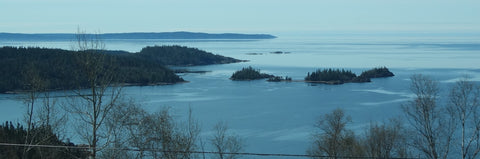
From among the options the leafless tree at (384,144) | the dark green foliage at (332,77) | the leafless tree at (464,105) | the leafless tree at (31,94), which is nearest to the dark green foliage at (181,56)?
the dark green foliage at (332,77)

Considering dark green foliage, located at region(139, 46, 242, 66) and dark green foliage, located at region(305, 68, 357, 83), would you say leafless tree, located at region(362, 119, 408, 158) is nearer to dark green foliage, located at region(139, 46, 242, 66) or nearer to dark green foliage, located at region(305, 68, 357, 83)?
dark green foliage, located at region(305, 68, 357, 83)

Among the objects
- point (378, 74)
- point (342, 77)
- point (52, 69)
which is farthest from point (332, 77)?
point (52, 69)

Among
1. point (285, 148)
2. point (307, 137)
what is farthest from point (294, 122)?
point (285, 148)

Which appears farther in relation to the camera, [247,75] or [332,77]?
[247,75]

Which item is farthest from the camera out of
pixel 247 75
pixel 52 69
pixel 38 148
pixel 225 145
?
pixel 247 75

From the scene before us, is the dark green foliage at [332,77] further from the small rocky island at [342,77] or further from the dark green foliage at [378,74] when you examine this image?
the dark green foliage at [378,74]

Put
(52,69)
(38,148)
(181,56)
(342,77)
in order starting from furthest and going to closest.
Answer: (181,56), (342,77), (52,69), (38,148)

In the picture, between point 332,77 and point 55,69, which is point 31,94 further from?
point 332,77

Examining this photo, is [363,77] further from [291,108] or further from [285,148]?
[285,148]

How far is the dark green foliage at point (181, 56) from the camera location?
50.2m

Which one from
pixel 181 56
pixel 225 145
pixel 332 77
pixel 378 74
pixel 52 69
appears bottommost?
pixel 225 145

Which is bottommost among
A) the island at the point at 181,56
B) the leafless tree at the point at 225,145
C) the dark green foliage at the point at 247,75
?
the leafless tree at the point at 225,145

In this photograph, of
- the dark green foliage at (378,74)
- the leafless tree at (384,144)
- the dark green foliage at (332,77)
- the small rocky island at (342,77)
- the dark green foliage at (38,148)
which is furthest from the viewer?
the dark green foliage at (378,74)

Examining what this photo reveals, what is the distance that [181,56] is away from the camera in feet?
171
